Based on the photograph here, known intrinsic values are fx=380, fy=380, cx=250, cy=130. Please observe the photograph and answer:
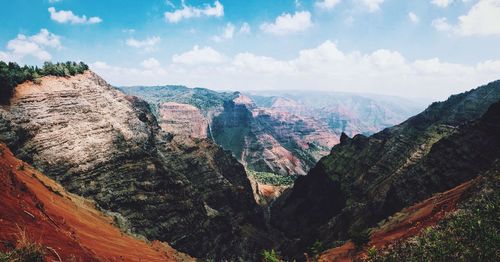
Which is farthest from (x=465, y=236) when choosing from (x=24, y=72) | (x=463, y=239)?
(x=24, y=72)

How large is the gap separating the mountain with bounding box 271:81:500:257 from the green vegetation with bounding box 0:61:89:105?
4937 cm

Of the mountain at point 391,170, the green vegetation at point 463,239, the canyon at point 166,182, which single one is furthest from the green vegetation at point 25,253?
the mountain at point 391,170

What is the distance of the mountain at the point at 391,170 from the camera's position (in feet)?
186

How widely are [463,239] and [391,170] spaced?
6773 cm

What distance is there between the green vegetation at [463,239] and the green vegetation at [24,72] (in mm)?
52452

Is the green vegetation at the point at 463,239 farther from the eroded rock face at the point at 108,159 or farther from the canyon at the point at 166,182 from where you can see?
the eroded rock face at the point at 108,159

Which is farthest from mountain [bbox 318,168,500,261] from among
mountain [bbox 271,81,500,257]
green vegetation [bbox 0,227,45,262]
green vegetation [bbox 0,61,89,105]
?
green vegetation [bbox 0,61,89,105]

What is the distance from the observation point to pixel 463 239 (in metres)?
18.4

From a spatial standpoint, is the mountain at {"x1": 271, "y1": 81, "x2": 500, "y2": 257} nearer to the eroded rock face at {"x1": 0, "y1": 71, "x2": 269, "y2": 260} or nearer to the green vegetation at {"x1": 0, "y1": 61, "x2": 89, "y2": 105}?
the eroded rock face at {"x1": 0, "y1": 71, "x2": 269, "y2": 260}

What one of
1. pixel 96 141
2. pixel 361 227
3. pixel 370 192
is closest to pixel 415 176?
pixel 361 227

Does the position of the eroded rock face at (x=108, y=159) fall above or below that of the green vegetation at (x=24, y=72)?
below

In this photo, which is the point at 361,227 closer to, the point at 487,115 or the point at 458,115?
the point at 487,115

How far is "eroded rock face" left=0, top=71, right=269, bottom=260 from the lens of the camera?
165 feet

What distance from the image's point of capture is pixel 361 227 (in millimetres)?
61094
